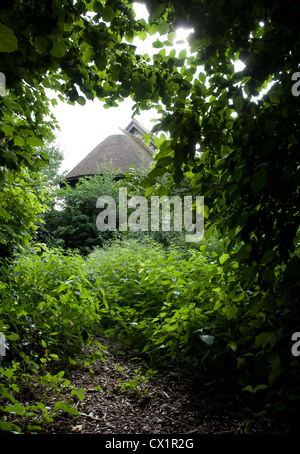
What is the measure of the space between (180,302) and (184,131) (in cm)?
226

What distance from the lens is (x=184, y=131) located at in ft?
4.50

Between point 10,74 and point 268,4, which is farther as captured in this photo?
point 10,74

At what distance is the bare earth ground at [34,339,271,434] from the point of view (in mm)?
2102

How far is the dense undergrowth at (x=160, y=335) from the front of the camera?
6.09 ft

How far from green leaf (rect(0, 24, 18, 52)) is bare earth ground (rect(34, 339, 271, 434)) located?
2.21 m

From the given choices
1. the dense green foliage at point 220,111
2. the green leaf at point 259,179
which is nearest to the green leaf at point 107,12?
the dense green foliage at point 220,111

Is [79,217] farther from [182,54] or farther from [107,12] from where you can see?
[107,12]

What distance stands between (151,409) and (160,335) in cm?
89

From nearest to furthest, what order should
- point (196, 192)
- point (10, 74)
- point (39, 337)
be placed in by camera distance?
point (10, 74), point (196, 192), point (39, 337)

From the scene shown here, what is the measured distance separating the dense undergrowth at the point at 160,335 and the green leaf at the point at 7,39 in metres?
1.30

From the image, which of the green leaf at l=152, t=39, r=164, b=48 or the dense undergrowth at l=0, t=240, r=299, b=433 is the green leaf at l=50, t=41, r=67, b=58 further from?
the dense undergrowth at l=0, t=240, r=299, b=433

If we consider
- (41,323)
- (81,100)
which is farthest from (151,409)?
(81,100)
